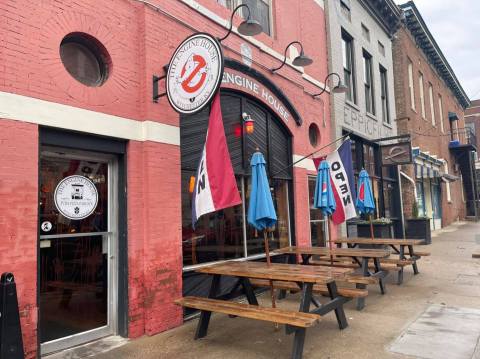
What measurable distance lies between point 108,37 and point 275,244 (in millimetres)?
5238

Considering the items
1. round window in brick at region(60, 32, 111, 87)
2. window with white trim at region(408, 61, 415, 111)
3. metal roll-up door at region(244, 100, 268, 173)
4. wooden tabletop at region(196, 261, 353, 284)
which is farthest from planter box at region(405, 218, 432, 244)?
round window in brick at region(60, 32, 111, 87)

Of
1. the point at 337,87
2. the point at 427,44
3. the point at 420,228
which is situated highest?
A: the point at 427,44

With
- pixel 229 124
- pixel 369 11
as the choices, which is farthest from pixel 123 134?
pixel 369 11

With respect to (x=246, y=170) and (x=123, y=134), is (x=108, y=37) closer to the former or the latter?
(x=123, y=134)

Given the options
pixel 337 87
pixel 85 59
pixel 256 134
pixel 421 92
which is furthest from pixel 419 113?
pixel 85 59

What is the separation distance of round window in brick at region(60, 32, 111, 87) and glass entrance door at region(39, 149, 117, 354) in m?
0.99

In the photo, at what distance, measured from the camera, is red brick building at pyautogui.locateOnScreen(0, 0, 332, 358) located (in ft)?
13.7

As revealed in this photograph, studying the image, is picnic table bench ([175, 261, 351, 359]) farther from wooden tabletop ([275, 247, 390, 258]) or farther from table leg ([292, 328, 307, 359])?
wooden tabletop ([275, 247, 390, 258])

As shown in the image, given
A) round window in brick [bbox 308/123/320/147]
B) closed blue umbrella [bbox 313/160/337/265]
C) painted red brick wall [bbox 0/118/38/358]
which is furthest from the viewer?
round window in brick [bbox 308/123/320/147]

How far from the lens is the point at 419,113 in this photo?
19.4 meters

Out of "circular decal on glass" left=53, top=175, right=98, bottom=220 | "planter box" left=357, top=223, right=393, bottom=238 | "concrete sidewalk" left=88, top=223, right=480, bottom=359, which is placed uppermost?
"circular decal on glass" left=53, top=175, right=98, bottom=220

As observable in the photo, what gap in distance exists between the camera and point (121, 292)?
16.9 ft

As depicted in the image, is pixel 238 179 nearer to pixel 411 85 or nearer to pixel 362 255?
pixel 362 255

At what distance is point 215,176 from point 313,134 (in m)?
5.99
